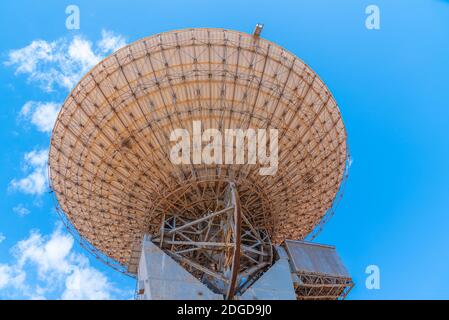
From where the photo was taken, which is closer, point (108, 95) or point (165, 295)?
point (165, 295)

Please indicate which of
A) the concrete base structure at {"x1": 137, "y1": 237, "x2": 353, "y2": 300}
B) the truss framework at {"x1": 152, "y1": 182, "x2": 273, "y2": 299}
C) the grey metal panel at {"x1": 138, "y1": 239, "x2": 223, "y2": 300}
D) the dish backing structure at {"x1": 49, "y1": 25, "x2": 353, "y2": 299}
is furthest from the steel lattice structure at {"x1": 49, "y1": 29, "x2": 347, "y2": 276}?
the grey metal panel at {"x1": 138, "y1": 239, "x2": 223, "y2": 300}

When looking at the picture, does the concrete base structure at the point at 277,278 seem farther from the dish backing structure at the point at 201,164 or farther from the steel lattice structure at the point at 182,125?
the steel lattice structure at the point at 182,125

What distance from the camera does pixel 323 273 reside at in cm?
3095

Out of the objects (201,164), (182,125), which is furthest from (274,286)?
(182,125)

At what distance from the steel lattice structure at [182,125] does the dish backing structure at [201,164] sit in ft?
0.21

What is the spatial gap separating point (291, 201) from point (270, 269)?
5357mm

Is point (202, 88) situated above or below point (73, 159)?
above

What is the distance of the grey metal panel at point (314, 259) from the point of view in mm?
30469

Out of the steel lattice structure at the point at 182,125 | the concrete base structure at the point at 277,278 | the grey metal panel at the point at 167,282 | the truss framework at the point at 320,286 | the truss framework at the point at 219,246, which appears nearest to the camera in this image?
the grey metal panel at the point at 167,282

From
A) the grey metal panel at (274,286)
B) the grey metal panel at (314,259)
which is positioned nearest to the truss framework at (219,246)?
the grey metal panel at (274,286)
